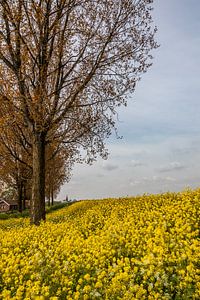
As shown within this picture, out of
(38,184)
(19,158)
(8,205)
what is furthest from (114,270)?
(8,205)

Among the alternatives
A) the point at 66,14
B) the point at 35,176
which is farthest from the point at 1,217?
the point at 66,14

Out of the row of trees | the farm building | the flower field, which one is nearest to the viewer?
the flower field

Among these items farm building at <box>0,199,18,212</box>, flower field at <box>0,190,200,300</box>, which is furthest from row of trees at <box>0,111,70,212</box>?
farm building at <box>0,199,18,212</box>

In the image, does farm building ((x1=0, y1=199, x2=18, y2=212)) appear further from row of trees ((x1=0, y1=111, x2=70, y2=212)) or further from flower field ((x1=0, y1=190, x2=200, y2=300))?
flower field ((x1=0, y1=190, x2=200, y2=300))

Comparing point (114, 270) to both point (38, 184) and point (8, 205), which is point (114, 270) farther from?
point (8, 205)

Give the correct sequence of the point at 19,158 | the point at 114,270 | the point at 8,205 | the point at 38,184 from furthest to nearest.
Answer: the point at 8,205 → the point at 19,158 → the point at 38,184 → the point at 114,270

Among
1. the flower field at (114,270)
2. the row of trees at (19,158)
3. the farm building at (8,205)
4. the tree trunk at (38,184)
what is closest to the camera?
the flower field at (114,270)

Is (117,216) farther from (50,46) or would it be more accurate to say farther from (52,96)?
(50,46)

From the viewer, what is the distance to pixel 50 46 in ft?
59.1

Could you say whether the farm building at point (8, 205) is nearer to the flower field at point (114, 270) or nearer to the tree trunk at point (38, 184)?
the tree trunk at point (38, 184)

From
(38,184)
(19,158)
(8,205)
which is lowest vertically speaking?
(38,184)

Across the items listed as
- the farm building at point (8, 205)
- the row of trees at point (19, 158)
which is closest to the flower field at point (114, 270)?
the row of trees at point (19, 158)

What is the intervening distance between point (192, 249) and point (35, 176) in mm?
11428

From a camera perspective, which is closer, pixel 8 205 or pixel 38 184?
pixel 38 184
